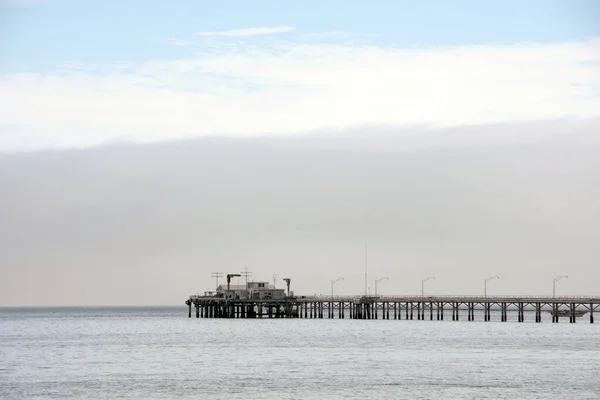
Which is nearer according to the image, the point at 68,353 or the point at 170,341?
the point at 68,353

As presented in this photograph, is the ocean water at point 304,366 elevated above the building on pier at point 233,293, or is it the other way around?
the building on pier at point 233,293

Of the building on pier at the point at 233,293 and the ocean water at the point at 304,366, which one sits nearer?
the ocean water at the point at 304,366

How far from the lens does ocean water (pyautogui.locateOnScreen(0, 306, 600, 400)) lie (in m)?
70.0

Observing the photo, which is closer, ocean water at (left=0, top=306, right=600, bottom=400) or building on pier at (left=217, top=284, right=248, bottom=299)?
ocean water at (left=0, top=306, right=600, bottom=400)

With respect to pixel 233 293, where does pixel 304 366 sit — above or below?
below

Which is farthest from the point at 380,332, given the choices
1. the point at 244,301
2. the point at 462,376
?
the point at 462,376

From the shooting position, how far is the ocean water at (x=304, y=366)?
70000mm

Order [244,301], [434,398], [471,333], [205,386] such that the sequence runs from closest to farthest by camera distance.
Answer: [434,398]
[205,386]
[471,333]
[244,301]

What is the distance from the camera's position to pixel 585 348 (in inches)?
4358

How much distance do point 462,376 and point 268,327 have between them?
8386 centimetres

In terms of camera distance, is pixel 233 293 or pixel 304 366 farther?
pixel 233 293

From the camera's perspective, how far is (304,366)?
88.7 m

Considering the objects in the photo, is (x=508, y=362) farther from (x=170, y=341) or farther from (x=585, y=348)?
(x=170, y=341)

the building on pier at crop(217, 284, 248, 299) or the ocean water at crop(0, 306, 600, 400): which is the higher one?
the building on pier at crop(217, 284, 248, 299)
